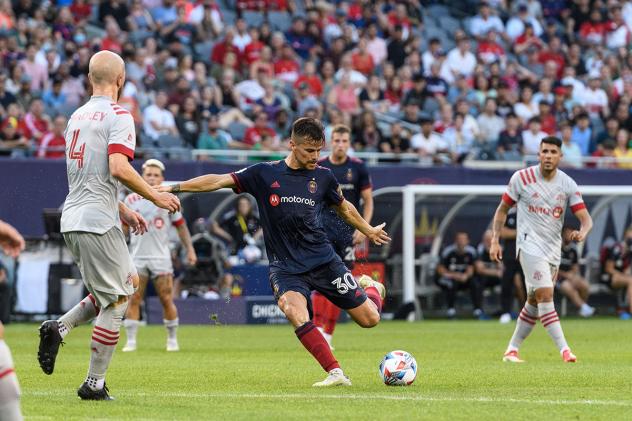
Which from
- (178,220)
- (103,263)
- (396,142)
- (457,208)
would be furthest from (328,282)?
(396,142)

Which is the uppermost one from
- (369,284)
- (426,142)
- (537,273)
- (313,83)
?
(313,83)

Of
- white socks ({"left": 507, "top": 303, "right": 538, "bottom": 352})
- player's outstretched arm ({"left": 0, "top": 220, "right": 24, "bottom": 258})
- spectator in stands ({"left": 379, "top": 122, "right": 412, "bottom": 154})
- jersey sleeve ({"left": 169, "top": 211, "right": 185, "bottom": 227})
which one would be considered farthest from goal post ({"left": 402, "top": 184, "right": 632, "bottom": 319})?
player's outstretched arm ({"left": 0, "top": 220, "right": 24, "bottom": 258})

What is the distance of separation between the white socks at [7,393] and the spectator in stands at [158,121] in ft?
59.8

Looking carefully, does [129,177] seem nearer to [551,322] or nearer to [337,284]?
[337,284]

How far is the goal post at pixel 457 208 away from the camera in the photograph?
23.8m

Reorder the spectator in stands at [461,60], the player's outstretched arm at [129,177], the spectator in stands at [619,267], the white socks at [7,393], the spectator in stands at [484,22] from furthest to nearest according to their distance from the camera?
1. the spectator in stands at [484,22]
2. the spectator in stands at [461,60]
3. the spectator in stands at [619,267]
4. the player's outstretched arm at [129,177]
5. the white socks at [7,393]

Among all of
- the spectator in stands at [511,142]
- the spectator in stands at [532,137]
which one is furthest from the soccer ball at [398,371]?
the spectator in stands at [532,137]

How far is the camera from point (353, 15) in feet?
101

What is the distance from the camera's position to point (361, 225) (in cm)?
1076

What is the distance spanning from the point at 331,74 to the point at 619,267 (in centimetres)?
710

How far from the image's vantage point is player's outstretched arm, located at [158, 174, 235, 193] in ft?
32.4

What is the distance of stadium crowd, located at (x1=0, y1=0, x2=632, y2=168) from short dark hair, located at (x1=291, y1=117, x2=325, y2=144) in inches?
488

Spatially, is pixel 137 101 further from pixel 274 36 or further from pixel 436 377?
pixel 436 377

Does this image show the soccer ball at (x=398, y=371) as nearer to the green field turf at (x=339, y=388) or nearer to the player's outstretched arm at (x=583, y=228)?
the green field turf at (x=339, y=388)
